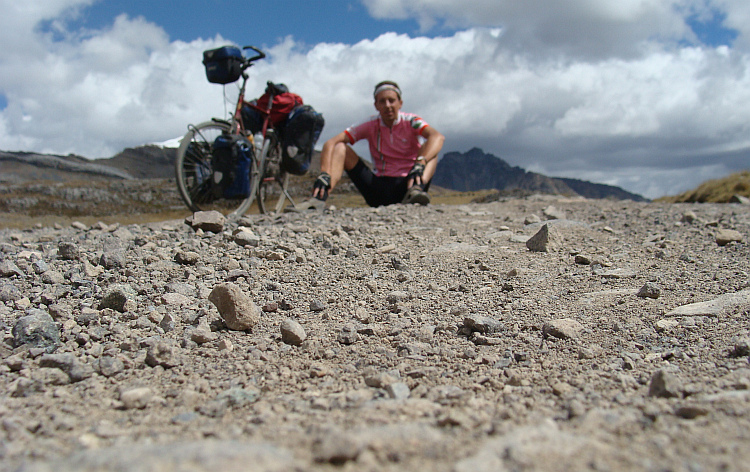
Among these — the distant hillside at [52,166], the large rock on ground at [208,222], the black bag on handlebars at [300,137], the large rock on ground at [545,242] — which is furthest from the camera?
the distant hillside at [52,166]

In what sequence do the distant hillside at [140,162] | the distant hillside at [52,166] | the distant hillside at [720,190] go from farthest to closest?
the distant hillside at [140,162], the distant hillside at [52,166], the distant hillside at [720,190]

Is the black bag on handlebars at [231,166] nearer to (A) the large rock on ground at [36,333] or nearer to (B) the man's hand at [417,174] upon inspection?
(B) the man's hand at [417,174]

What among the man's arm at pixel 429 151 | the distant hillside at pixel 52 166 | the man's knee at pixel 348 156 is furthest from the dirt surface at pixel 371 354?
the distant hillside at pixel 52 166

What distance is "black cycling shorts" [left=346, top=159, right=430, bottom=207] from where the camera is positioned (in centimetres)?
735

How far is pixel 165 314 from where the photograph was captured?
7.47ft

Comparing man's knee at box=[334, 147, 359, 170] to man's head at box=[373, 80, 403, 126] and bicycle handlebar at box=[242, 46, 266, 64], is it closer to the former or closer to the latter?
man's head at box=[373, 80, 403, 126]

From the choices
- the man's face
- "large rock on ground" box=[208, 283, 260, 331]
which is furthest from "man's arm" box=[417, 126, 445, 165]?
"large rock on ground" box=[208, 283, 260, 331]

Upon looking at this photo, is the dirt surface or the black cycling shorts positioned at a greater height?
the black cycling shorts

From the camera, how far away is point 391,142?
730 cm

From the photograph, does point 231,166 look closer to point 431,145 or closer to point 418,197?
point 418,197

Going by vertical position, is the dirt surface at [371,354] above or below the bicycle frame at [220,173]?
below

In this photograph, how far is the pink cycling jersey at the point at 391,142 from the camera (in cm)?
727

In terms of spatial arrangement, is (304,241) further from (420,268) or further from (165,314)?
(165,314)

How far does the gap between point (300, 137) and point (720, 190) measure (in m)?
13.0
